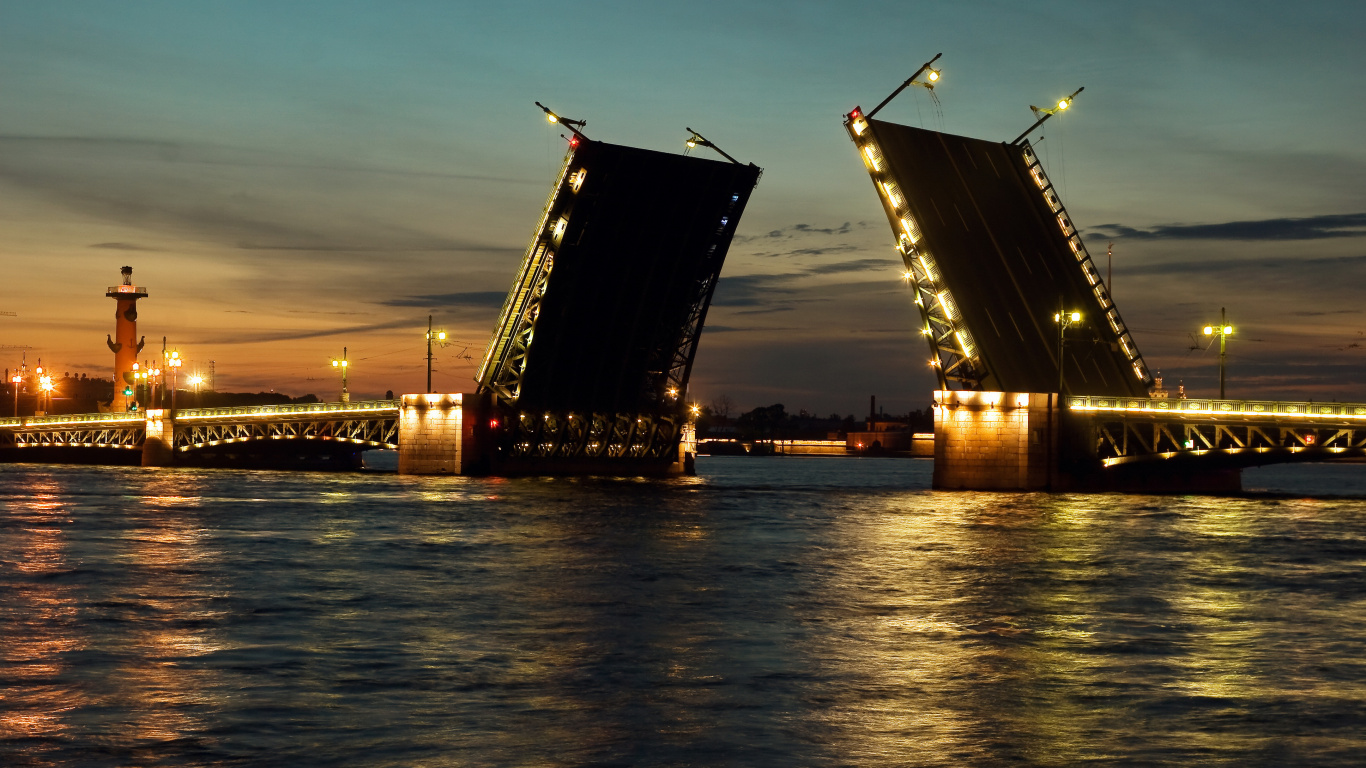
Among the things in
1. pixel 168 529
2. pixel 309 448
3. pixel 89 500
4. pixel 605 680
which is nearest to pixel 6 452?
Result: pixel 309 448

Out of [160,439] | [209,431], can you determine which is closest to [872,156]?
[209,431]

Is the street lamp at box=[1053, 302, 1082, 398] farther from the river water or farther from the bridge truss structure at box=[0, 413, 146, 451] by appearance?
the bridge truss structure at box=[0, 413, 146, 451]

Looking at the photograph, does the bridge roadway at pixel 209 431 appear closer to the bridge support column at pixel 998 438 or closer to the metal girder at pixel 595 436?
the metal girder at pixel 595 436

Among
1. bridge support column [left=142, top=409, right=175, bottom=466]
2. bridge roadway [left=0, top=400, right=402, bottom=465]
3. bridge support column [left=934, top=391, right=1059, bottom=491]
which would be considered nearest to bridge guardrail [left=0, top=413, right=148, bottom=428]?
bridge roadway [left=0, top=400, right=402, bottom=465]

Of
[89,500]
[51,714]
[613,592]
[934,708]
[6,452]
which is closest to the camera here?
[51,714]

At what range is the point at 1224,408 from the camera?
5394 centimetres

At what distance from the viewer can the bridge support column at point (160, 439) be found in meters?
88.4

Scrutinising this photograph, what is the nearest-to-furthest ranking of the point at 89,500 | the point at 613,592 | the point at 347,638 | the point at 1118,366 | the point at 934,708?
1. the point at 934,708
2. the point at 347,638
3. the point at 613,592
4. the point at 89,500
5. the point at 1118,366

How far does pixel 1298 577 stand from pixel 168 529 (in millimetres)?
24676

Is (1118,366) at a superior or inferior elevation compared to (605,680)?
superior

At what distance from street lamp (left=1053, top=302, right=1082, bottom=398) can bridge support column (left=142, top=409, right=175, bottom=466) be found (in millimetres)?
54863

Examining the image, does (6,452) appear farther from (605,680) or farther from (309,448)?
(605,680)

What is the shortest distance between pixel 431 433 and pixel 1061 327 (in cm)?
2822

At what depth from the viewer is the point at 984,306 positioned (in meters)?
51.5
